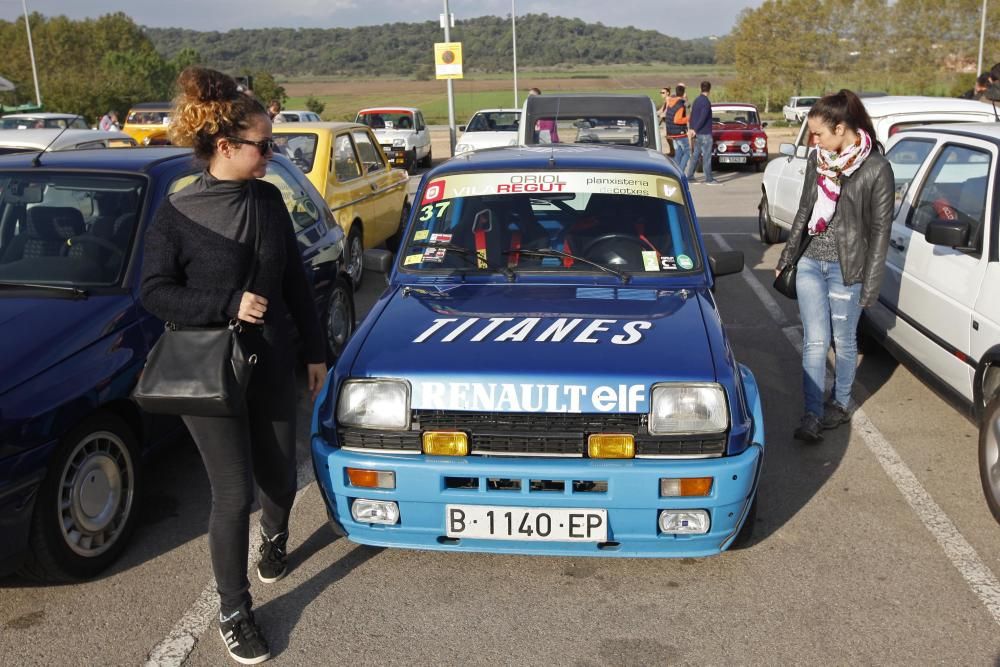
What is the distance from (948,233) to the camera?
4.47 m

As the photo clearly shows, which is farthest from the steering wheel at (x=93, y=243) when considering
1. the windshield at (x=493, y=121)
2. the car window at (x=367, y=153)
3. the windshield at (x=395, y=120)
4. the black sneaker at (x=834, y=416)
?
the windshield at (x=395, y=120)

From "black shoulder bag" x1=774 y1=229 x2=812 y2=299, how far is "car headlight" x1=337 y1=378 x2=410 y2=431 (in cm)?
251

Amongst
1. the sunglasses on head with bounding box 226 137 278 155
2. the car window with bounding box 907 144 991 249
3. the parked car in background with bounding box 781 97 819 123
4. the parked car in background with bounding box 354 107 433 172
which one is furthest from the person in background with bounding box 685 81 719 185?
the parked car in background with bounding box 781 97 819 123

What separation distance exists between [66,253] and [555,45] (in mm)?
151253

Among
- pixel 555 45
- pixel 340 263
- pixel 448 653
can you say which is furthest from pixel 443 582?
pixel 555 45

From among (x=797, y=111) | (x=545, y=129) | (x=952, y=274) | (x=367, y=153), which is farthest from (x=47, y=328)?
(x=797, y=111)

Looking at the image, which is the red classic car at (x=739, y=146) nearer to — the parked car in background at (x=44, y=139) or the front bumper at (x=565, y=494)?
the parked car in background at (x=44, y=139)

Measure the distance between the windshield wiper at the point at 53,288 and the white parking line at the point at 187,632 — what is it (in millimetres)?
1303

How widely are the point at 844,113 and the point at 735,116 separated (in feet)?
57.2

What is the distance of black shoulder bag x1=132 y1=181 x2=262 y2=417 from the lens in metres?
2.72

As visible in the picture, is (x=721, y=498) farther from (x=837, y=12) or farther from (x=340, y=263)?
(x=837, y=12)

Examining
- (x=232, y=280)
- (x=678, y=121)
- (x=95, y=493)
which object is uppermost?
(x=232, y=280)

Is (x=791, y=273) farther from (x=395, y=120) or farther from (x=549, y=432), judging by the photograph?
(x=395, y=120)

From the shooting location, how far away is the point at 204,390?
8.90ft
